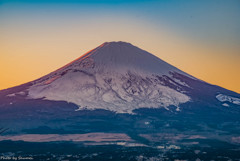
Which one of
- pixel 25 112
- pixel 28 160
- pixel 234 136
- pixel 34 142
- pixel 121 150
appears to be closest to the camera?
pixel 28 160

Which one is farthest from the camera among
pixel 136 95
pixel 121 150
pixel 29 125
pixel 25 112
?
pixel 136 95

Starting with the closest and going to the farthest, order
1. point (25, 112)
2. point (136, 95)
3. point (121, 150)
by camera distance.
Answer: point (121, 150) → point (25, 112) → point (136, 95)

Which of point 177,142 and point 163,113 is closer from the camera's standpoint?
point 177,142

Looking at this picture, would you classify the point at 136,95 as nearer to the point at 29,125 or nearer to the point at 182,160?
the point at 29,125

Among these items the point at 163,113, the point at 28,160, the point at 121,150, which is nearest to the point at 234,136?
the point at 163,113

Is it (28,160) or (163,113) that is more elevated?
(163,113)

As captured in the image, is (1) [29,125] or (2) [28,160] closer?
(2) [28,160]

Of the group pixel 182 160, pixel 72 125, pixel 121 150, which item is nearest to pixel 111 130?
pixel 72 125

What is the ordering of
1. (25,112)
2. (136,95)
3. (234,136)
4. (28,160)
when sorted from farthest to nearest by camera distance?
(136,95), (25,112), (234,136), (28,160)

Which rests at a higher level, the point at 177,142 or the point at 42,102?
the point at 42,102

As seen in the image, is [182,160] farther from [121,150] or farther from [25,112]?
[25,112]
